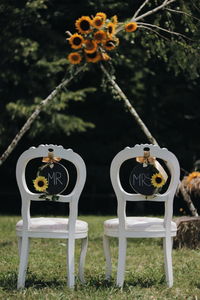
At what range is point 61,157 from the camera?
465 cm

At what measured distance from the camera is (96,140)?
14617mm

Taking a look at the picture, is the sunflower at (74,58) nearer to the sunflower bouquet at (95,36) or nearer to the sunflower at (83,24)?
the sunflower bouquet at (95,36)

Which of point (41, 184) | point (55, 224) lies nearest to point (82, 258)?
point (55, 224)

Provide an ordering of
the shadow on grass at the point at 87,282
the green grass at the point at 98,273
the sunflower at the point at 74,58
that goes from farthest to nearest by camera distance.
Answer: the sunflower at the point at 74,58, the shadow on grass at the point at 87,282, the green grass at the point at 98,273

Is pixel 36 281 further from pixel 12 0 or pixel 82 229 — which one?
pixel 12 0

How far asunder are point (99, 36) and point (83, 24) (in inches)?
14.0

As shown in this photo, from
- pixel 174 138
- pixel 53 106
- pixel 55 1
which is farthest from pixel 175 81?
pixel 53 106

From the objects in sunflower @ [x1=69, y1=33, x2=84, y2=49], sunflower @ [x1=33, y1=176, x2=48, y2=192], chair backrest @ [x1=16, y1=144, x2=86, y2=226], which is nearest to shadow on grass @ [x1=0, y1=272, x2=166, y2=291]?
chair backrest @ [x1=16, y1=144, x2=86, y2=226]

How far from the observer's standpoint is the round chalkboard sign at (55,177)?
464 cm

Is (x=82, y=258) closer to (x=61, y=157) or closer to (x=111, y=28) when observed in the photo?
(x=61, y=157)

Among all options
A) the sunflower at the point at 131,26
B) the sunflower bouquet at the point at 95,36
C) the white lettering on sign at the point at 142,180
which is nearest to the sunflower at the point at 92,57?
the sunflower bouquet at the point at 95,36

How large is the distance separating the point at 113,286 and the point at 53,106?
7.14 meters

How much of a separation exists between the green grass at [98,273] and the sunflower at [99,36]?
2366mm

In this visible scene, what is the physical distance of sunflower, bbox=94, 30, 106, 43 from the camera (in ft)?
22.5
